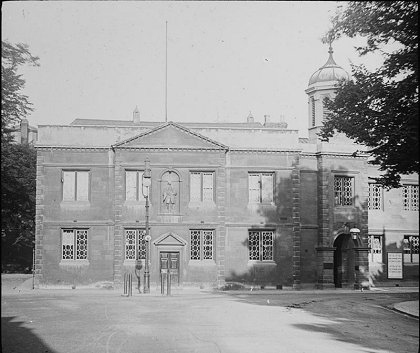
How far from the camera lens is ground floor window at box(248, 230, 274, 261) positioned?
34.5 metres

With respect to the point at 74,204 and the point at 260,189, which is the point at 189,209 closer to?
the point at 260,189

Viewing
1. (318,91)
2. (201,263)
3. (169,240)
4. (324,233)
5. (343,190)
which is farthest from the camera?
(318,91)

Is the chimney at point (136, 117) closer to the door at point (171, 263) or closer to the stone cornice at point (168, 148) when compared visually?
the stone cornice at point (168, 148)

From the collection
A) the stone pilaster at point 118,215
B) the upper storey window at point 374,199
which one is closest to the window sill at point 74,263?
the stone pilaster at point 118,215

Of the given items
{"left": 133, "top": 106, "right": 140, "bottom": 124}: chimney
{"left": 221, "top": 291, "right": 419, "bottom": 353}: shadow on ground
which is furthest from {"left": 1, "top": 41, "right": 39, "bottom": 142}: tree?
{"left": 133, "top": 106, "right": 140, "bottom": 124}: chimney

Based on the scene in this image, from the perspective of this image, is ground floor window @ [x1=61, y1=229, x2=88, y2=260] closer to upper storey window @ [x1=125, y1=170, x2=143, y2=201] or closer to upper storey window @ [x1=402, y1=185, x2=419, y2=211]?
upper storey window @ [x1=125, y1=170, x2=143, y2=201]

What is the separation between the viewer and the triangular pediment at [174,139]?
111ft

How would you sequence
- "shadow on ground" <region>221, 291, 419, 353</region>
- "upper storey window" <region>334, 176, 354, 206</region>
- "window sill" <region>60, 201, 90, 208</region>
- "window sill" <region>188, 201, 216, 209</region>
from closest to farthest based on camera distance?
1. "shadow on ground" <region>221, 291, 419, 353</region>
2. "window sill" <region>60, 201, 90, 208</region>
3. "window sill" <region>188, 201, 216, 209</region>
4. "upper storey window" <region>334, 176, 354, 206</region>

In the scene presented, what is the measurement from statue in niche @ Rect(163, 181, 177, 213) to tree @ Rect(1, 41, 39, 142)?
22054mm

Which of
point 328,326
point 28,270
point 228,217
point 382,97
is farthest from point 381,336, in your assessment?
point 28,270

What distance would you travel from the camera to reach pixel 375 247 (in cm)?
3694

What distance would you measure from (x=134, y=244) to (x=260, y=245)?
6.88 meters

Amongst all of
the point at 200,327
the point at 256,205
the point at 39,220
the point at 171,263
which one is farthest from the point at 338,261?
the point at 200,327

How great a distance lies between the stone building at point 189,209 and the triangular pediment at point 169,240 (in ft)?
0.19
